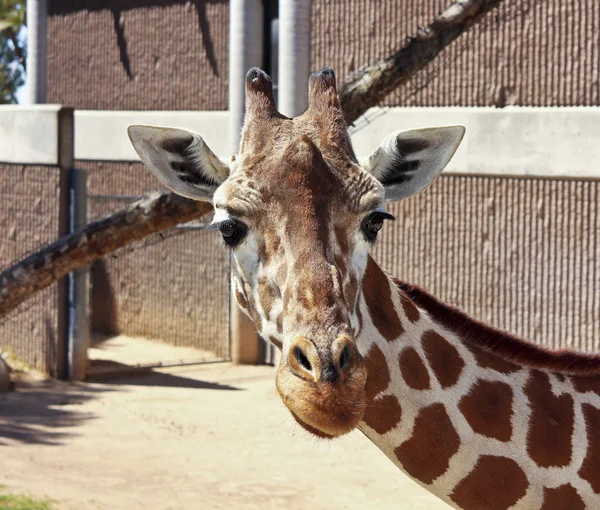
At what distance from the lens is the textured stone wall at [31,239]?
11453 mm

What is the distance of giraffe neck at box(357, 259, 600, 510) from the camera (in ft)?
11.3

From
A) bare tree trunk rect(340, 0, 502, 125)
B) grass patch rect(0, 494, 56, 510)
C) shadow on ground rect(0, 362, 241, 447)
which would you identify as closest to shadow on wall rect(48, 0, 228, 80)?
shadow on ground rect(0, 362, 241, 447)

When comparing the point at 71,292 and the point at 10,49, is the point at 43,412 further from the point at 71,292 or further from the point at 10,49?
the point at 10,49

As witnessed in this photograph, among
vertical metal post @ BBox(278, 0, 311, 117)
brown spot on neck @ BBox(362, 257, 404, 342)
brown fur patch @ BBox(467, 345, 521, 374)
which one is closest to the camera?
brown spot on neck @ BBox(362, 257, 404, 342)

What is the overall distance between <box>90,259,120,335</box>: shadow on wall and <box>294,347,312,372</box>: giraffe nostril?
11.5m

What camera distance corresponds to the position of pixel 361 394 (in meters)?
2.80

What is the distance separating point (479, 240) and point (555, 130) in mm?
1421

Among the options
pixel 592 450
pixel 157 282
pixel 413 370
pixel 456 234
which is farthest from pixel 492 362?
pixel 157 282

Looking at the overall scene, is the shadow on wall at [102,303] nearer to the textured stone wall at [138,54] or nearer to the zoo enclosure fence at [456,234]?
the zoo enclosure fence at [456,234]

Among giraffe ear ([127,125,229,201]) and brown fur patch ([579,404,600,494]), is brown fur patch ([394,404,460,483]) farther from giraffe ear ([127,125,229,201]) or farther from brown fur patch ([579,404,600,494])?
giraffe ear ([127,125,229,201])

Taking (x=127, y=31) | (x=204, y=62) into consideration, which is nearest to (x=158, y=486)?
(x=204, y=62)

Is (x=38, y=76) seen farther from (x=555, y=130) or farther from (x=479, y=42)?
(x=555, y=130)

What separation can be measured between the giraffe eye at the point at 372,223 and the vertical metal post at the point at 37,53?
40.1 ft

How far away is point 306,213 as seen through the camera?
3.03 m
